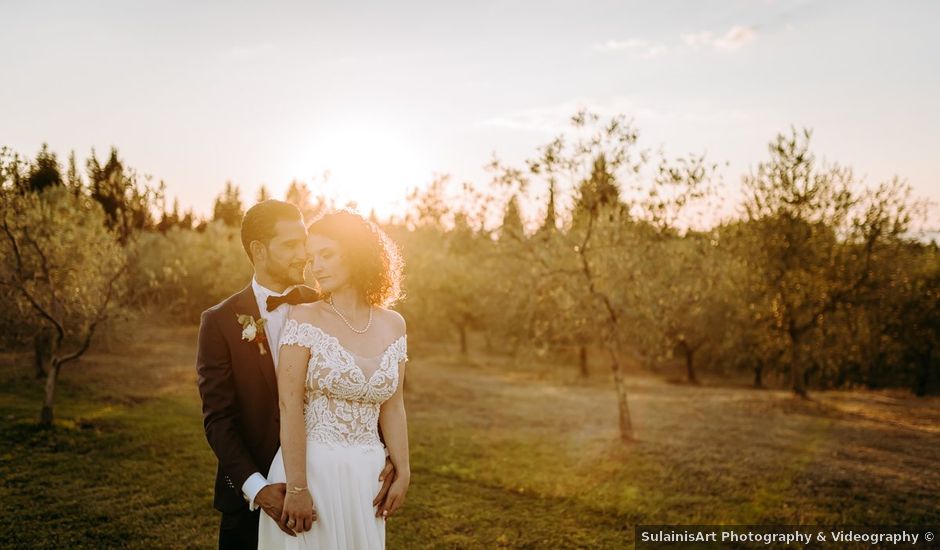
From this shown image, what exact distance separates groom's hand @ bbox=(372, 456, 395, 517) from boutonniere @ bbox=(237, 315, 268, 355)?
3.55 ft

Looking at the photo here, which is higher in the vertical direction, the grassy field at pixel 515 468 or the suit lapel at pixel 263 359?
the suit lapel at pixel 263 359

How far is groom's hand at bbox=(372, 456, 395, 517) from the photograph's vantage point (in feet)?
12.7

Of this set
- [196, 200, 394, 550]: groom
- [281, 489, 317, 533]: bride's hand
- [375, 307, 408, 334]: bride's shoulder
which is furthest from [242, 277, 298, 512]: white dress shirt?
[375, 307, 408, 334]: bride's shoulder

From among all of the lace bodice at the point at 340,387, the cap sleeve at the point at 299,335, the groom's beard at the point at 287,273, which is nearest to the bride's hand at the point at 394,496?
the lace bodice at the point at 340,387

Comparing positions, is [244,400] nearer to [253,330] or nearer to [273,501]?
[253,330]

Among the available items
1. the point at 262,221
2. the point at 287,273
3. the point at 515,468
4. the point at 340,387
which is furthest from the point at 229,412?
the point at 515,468

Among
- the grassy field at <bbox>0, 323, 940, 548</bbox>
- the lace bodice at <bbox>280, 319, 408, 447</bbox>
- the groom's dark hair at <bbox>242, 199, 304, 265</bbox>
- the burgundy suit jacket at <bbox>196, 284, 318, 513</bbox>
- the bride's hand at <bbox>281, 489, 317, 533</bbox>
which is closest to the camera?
the bride's hand at <bbox>281, 489, 317, 533</bbox>

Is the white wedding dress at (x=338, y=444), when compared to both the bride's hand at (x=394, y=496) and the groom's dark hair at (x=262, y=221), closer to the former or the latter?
the bride's hand at (x=394, y=496)

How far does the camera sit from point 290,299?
404 centimetres

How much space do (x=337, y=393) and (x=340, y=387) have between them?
0.19 feet

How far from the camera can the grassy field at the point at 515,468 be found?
9.30 metres

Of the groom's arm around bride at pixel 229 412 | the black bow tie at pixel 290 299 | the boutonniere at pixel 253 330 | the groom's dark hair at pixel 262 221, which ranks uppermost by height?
the groom's dark hair at pixel 262 221

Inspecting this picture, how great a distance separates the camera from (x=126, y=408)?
57.8ft

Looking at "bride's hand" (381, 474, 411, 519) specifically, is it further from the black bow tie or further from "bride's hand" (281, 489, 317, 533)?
the black bow tie
